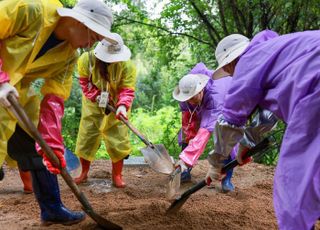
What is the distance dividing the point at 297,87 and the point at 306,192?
0.48 metres

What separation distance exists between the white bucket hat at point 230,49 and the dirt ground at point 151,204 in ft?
4.23

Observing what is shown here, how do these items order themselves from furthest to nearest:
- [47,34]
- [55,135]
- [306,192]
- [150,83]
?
[150,83] < [55,135] < [47,34] < [306,192]

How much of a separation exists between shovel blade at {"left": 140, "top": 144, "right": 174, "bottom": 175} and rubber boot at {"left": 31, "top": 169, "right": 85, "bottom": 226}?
131 centimetres

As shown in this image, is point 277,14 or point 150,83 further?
point 150,83

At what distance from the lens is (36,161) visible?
10.1 ft

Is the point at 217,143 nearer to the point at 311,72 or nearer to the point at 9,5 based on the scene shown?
the point at 311,72

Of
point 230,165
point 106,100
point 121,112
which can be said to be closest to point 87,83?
point 106,100

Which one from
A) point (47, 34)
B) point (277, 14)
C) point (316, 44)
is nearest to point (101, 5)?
point (47, 34)

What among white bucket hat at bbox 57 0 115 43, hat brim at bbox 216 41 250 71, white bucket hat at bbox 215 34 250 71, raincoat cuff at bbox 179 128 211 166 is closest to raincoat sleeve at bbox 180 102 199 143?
Answer: raincoat cuff at bbox 179 128 211 166

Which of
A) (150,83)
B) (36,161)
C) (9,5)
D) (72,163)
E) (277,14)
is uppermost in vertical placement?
(9,5)

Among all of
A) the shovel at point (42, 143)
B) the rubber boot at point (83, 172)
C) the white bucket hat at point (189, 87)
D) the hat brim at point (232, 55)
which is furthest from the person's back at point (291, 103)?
the rubber boot at point (83, 172)

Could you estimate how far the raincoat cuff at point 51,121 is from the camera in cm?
296

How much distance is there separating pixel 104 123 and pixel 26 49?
6.48 feet

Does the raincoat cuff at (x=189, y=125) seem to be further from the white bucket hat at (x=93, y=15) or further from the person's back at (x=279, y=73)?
the person's back at (x=279, y=73)
